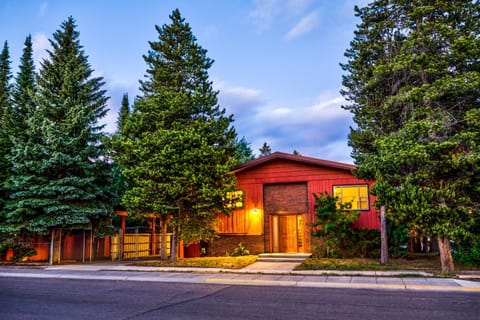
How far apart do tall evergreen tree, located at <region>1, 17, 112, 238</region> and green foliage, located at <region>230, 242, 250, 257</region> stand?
6.83 metres

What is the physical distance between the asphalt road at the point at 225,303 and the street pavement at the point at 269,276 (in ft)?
2.29

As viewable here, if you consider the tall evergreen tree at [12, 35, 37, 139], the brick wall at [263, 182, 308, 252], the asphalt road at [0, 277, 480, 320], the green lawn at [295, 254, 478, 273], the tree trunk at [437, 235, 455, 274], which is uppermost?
the tall evergreen tree at [12, 35, 37, 139]

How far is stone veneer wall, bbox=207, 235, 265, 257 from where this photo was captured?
59.1 feet

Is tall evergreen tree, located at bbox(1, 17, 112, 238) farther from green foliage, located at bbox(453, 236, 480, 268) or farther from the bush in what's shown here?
green foliage, located at bbox(453, 236, 480, 268)

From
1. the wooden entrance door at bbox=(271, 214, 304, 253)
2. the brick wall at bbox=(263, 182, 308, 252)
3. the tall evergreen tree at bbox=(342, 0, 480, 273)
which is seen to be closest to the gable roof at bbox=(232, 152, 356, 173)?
the brick wall at bbox=(263, 182, 308, 252)

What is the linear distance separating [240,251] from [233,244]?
24.5 inches

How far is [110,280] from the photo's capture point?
11.5 m

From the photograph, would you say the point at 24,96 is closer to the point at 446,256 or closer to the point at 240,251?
the point at 240,251

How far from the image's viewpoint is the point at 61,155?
16.5 m

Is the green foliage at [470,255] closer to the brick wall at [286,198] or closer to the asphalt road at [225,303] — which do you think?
the asphalt road at [225,303]

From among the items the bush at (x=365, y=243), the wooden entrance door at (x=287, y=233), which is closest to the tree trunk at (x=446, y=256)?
the bush at (x=365, y=243)

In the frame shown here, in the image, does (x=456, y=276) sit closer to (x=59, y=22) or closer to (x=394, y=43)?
(x=394, y=43)

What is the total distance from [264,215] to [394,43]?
10.2 meters

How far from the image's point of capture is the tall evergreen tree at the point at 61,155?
1622 centimetres
